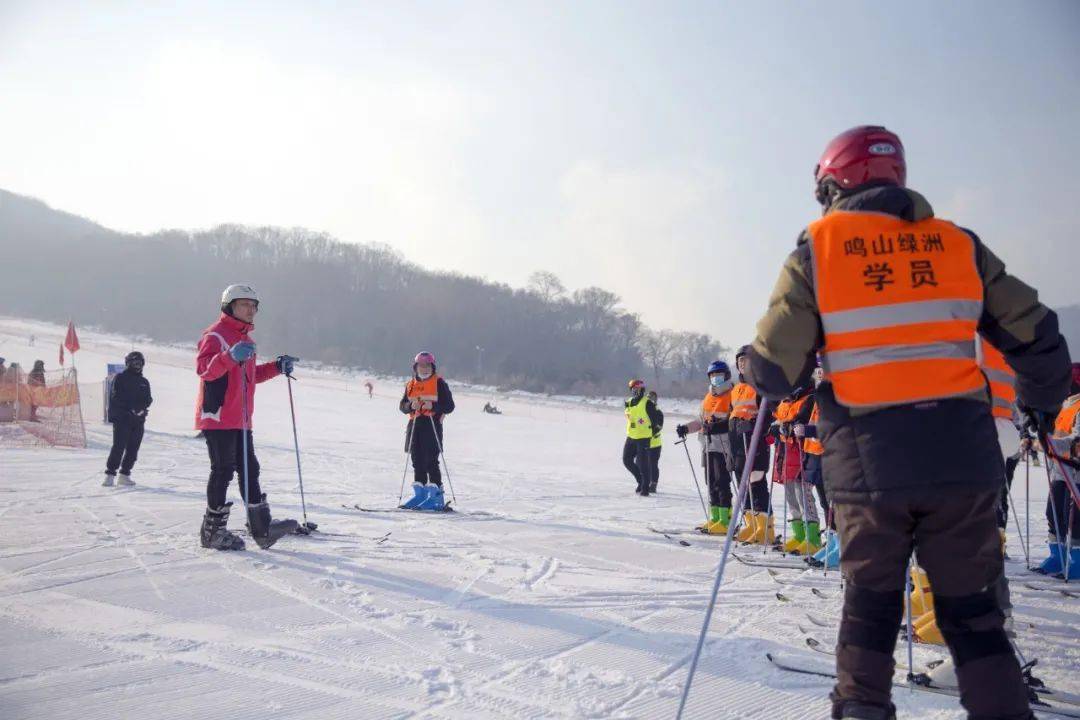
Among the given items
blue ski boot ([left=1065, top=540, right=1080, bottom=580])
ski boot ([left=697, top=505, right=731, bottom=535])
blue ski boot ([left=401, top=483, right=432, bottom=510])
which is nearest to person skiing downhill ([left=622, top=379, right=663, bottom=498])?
ski boot ([left=697, top=505, right=731, bottom=535])

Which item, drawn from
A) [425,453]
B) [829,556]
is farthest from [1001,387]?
[425,453]

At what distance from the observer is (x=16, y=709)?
2658 millimetres

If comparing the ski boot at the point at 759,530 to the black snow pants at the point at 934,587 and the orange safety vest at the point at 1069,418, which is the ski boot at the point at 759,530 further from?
the black snow pants at the point at 934,587

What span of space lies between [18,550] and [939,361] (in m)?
6.17

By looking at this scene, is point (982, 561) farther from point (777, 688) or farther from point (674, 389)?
point (674, 389)

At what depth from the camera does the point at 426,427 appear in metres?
8.92

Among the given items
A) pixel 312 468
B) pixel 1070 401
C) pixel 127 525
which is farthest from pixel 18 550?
pixel 1070 401

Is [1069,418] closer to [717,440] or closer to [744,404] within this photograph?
[744,404]

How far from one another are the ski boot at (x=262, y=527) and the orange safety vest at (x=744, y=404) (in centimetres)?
429

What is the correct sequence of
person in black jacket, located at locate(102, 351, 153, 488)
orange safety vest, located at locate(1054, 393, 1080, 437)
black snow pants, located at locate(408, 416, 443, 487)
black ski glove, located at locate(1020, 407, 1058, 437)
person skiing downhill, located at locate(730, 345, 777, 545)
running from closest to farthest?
black ski glove, located at locate(1020, 407, 1058, 437) < orange safety vest, located at locate(1054, 393, 1080, 437) < person skiing downhill, located at locate(730, 345, 777, 545) < black snow pants, located at locate(408, 416, 443, 487) < person in black jacket, located at locate(102, 351, 153, 488)

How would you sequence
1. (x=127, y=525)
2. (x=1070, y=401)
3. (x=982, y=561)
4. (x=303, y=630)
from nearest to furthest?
(x=982, y=561), (x=303, y=630), (x=1070, y=401), (x=127, y=525)

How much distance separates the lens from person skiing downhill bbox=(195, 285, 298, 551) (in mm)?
5523

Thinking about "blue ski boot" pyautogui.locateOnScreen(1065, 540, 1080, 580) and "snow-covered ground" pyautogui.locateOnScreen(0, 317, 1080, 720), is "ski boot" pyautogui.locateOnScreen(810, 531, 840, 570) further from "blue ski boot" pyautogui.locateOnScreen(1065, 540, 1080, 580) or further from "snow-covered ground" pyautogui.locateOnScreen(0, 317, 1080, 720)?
"blue ski boot" pyautogui.locateOnScreen(1065, 540, 1080, 580)

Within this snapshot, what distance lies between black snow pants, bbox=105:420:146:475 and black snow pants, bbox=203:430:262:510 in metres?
4.65
